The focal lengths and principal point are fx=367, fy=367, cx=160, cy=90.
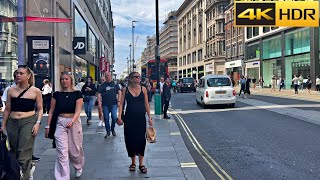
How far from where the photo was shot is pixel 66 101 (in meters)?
5.55

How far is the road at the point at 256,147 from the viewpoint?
630 cm

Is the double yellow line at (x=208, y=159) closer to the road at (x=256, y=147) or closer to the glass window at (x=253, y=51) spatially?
the road at (x=256, y=147)

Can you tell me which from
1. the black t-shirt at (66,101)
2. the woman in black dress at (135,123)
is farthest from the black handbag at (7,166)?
the woman in black dress at (135,123)

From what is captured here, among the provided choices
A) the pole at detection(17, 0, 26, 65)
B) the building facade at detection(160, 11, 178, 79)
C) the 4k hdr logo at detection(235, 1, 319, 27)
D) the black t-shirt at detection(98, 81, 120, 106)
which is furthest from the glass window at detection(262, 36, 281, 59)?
the building facade at detection(160, 11, 178, 79)

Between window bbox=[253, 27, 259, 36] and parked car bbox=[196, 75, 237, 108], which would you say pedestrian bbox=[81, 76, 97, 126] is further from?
window bbox=[253, 27, 259, 36]

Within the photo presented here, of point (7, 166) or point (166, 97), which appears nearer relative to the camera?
point (7, 166)

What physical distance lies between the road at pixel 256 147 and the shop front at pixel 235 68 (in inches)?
1775

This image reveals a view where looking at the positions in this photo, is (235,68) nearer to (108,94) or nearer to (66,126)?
(108,94)

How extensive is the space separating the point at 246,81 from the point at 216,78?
27.1 ft

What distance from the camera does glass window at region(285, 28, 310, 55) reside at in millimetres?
35987

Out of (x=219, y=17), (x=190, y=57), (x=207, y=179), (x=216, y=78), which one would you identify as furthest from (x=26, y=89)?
(x=190, y=57)

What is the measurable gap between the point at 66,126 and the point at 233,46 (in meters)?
58.5

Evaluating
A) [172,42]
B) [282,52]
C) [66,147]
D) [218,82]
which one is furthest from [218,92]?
[172,42]

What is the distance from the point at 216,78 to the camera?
61.7 feet
